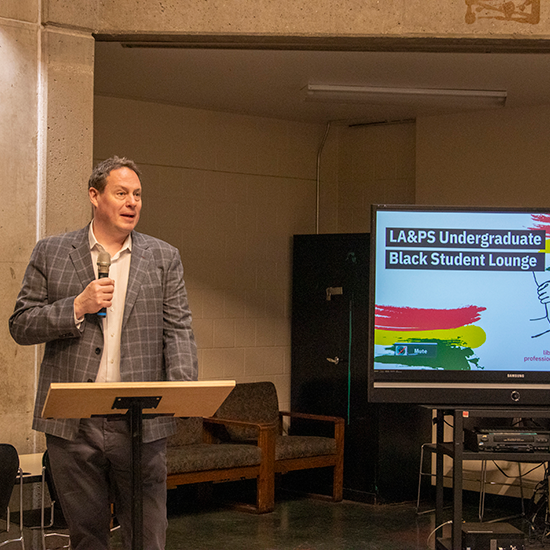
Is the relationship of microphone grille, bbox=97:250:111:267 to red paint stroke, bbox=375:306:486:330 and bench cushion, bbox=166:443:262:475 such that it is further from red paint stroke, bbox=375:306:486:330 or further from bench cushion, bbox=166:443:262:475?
bench cushion, bbox=166:443:262:475

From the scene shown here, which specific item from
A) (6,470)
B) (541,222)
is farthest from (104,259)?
(541,222)

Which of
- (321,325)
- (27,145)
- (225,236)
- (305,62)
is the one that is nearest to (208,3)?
(305,62)

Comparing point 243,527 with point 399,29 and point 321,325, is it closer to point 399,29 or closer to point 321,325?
point 321,325

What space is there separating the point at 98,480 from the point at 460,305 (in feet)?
6.81

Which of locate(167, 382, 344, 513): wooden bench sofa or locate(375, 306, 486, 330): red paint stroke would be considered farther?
locate(167, 382, 344, 513): wooden bench sofa

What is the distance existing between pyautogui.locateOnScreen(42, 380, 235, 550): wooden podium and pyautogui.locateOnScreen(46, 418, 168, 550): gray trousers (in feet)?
0.70

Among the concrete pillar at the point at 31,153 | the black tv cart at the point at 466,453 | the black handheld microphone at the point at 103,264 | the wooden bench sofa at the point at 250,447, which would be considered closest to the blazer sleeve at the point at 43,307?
the black handheld microphone at the point at 103,264

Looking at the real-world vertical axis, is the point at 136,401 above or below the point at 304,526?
above

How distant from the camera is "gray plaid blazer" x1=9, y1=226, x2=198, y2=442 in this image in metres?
2.59

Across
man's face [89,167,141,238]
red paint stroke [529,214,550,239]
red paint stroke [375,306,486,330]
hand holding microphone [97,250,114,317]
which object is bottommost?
red paint stroke [375,306,486,330]

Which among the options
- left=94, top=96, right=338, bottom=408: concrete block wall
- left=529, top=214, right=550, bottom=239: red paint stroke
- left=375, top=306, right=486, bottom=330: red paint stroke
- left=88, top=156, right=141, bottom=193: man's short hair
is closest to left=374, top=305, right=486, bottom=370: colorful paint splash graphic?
left=375, top=306, right=486, bottom=330: red paint stroke

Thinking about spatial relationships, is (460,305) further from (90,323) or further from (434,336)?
(90,323)

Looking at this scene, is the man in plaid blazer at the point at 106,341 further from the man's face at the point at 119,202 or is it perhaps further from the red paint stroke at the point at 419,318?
the red paint stroke at the point at 419,318

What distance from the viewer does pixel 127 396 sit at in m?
2.21
